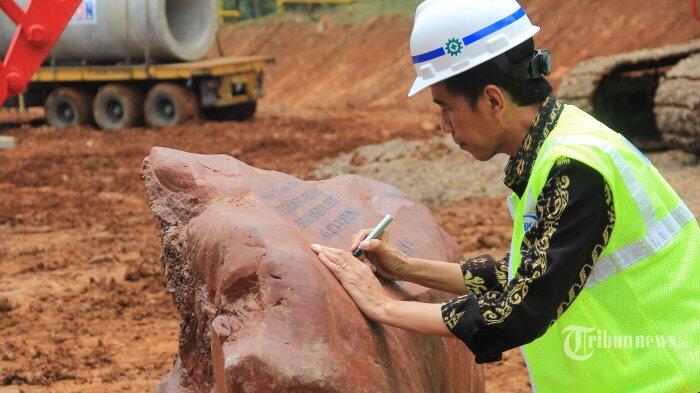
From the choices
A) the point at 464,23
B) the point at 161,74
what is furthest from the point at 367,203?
the point at 161,74

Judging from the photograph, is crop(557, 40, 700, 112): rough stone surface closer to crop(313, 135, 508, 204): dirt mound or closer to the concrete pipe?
crop(313, 135, 508, 204): dirt mound

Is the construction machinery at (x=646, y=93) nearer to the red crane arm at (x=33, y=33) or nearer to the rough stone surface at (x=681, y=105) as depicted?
the rough stone surface at (x=681, y=105)

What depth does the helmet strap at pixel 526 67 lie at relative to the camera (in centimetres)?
271

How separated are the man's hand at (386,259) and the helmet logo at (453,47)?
71 cm

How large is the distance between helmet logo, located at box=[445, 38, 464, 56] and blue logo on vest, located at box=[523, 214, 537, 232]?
0.48m

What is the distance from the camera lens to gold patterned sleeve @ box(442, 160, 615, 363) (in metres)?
2.48

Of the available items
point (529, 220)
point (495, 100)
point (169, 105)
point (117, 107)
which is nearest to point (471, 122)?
point (495, 100)

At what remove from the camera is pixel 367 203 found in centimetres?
406

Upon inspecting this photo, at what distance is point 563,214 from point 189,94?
14.4 metres

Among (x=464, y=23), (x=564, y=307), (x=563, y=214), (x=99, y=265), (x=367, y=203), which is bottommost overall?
(x=99, y=265)

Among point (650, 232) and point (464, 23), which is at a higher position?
point (464, 23)

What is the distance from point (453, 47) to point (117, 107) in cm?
1471

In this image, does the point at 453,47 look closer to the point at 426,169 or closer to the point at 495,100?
the point at 495,100

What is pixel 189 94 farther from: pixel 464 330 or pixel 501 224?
pixel 464 330
